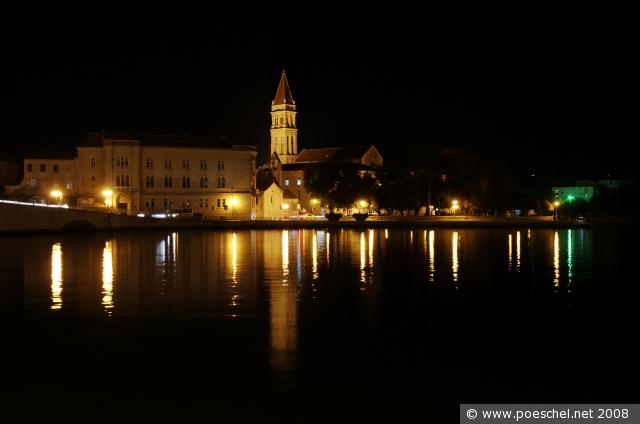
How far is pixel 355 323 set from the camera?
1445 cm

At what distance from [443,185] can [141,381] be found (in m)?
67.5

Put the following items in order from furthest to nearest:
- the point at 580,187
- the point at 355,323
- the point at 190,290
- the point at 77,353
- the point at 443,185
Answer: the point at 580,187, the point at 443,185, the point at 190,290, the point at 355,323, the point at 77,353

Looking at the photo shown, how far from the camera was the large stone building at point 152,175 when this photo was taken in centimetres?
6881

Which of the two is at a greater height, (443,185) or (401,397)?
(443,185)

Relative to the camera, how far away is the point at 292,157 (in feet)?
359

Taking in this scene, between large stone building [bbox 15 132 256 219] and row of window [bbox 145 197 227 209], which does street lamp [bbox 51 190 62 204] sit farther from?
row of window [bbox 145 197 227 209]

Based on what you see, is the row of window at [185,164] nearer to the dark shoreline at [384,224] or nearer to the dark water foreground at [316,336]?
the dark shoreline at [384,224]

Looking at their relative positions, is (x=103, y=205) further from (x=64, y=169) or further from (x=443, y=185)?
(x=443, y=185)

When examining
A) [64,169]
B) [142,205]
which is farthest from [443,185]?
[64,169]

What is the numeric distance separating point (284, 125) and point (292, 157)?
15.4 ft

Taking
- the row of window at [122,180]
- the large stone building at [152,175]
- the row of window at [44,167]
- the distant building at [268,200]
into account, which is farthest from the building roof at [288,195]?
the row of window at [44,167]

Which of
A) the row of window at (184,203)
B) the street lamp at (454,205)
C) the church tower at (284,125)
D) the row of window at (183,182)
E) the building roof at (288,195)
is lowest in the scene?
the street lamp at (454,205)

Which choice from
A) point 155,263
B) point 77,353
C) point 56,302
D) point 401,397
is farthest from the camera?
point 155,263

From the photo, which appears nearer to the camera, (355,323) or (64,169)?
(355,323)
